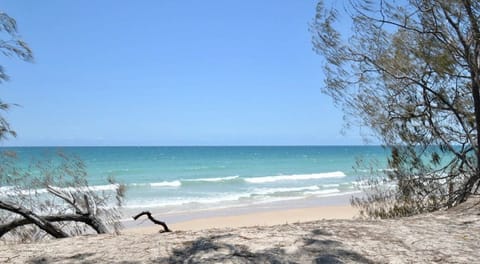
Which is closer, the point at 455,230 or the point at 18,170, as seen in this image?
the point at 455,230

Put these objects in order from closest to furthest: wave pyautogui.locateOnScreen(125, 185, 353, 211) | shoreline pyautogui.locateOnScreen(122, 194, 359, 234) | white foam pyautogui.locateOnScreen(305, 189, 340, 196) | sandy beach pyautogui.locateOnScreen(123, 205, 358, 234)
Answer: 1. sandy beach pyautogui.locateOnScreen(123, 205, 358, 234)
2. shoreline pyautogui.locateOnScreen(122, 194, 359, 234)
3. wave pyautogui.locateOnScreen(125, 185, 353, 211)
4. white foam pyautogui.locateOnScreen(305, 189, 340, 196)

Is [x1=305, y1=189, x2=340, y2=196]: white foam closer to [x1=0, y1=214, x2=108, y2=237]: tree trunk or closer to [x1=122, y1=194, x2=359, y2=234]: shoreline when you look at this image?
[x1=122, y1=194, x2=359, y2=234]: shoreline

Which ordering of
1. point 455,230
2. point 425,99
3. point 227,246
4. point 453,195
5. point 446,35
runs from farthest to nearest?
point 425,99 < point 453,195 < point 446,35 < point 455,230 < point 227,246

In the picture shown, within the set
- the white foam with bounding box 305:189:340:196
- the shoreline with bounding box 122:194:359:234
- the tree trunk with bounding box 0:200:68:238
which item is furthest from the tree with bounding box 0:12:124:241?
the white foam with bounding box 305:189:340:196

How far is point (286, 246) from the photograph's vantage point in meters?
3.58

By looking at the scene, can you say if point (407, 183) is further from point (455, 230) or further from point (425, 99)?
point (455, 230)

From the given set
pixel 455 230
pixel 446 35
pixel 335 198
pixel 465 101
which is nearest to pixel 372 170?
pixel 465 101

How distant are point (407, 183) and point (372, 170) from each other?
0.94 metres

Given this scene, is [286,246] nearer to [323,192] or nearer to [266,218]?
[266,218]

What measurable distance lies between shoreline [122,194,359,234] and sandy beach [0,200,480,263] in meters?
8.53

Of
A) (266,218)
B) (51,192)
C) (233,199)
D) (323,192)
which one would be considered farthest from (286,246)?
(323,192)

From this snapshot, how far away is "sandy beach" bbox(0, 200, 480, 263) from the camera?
3398 millimetres

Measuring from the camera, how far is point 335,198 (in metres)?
21.0

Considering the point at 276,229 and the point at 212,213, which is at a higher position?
the point at 276,229
